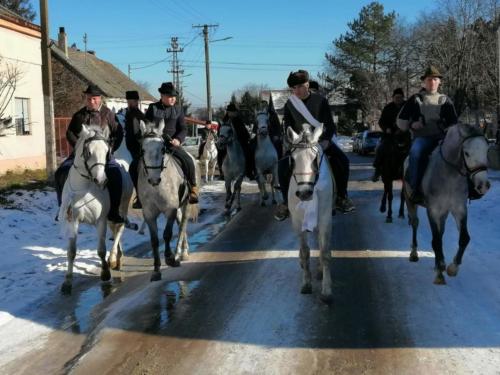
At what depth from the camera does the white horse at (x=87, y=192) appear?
25.6ft

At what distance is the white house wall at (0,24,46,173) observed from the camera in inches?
864

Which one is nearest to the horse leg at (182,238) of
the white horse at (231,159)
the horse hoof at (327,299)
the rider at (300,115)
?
the rider at (300,115)

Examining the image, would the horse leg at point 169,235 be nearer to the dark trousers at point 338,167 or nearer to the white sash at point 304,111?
the dark trousers at point 338,167

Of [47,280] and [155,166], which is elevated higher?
[155,166]

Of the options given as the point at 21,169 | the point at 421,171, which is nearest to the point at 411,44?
the point at 21,169

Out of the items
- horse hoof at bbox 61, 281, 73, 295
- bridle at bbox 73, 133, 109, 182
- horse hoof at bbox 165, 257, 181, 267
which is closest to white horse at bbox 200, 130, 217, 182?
horse hoof at bbox 165, 257, 181, 267

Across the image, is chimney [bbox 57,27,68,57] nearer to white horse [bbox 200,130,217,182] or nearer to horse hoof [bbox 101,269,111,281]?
white horse [bbox 200,130,217,182]

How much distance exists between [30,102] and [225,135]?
41.3ft

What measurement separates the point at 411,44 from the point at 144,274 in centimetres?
5102

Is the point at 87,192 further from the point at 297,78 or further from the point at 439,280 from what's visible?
the point at 439,280

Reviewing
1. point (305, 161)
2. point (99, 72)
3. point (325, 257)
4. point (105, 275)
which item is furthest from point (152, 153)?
point (99, 72)

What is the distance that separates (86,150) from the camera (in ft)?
25.7

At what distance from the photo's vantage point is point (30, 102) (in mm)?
23859

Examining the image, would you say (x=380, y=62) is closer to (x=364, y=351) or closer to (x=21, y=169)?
(x=21, y=169)
